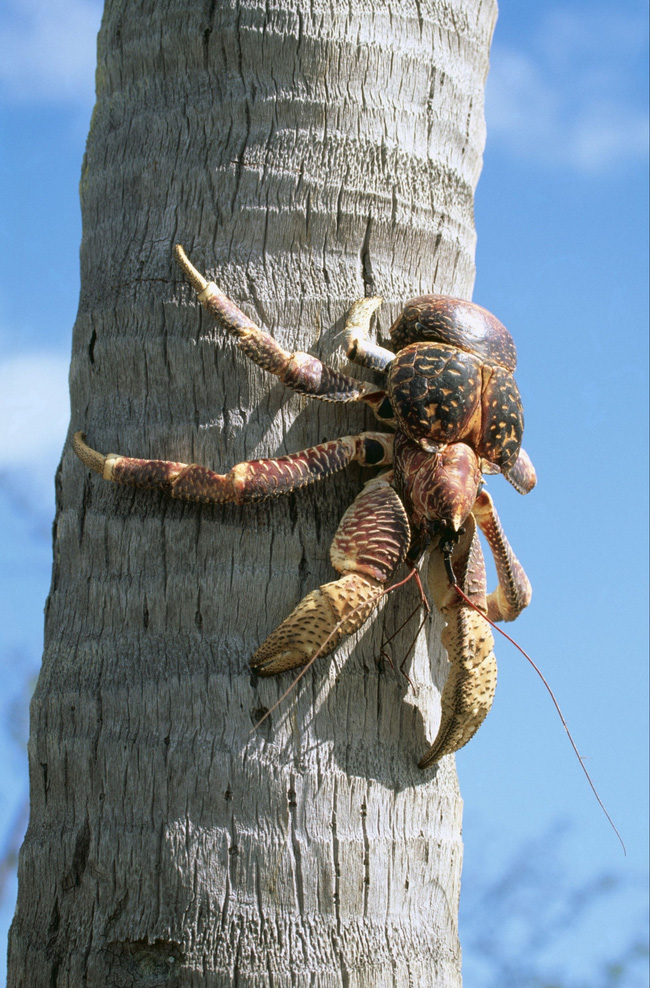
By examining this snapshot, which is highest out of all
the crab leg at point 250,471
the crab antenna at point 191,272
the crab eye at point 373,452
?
the crab antenna at point 191,272

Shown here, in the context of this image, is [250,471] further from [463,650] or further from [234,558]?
[463,650]

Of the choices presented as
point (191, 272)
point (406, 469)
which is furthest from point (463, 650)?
point (191, 272)

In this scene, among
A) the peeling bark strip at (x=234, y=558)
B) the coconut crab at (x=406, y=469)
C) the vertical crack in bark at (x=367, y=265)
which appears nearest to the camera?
the peeling bark strip at (x=234, y=558)

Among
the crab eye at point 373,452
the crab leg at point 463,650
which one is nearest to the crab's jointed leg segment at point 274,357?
the crab eye at point 373,452

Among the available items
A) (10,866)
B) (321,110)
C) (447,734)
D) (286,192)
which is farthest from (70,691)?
(10,866)

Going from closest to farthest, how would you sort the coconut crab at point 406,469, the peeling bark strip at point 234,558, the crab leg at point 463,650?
the peeling bark strip at point 234,558, the coconut crab at point 406,469, the crab leg at point 463,650

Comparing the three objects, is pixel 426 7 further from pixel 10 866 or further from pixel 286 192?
pixel 10 866

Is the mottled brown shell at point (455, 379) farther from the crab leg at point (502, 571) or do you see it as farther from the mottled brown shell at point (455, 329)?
the crab leg at point (502, 571)

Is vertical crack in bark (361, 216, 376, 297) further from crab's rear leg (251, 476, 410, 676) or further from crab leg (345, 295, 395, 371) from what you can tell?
crab's rear leg (251, 476, 410, 676)
